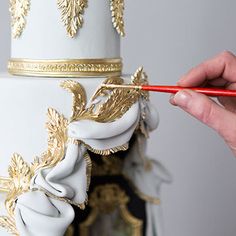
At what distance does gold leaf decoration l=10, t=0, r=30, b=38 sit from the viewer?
2.87ft

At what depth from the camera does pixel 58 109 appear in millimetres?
832

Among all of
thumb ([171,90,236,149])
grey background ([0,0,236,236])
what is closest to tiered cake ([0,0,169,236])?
thumb ([171,90,236,149])

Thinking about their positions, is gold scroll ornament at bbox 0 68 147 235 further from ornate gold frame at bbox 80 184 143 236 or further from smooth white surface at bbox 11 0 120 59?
ornate gold frame at bbox 80 184 143 236

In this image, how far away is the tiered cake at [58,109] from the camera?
803 mm

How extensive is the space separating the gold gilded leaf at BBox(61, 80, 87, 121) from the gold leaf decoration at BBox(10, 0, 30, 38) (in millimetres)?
122

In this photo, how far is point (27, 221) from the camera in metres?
0.79

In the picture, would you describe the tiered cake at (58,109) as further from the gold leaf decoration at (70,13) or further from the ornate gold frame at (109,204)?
the ornate gold frame at (109,204)

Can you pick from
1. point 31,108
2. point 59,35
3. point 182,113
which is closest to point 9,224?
point 31,108

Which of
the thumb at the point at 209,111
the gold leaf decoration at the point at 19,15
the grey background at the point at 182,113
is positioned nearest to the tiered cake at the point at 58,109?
the gold leaf decoration at the point at 19,15

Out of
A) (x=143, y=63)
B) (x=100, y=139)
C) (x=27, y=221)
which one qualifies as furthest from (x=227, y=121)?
(x=143, y=63)

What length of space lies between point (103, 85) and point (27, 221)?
8.5 inches

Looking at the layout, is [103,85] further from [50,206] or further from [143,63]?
[143,63]

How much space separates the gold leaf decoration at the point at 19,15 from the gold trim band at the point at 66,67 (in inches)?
1.7

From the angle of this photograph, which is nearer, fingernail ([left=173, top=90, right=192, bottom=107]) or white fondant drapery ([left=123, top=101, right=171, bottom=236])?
fingernail ([left=173, top=90, right=192, bottom=107])
